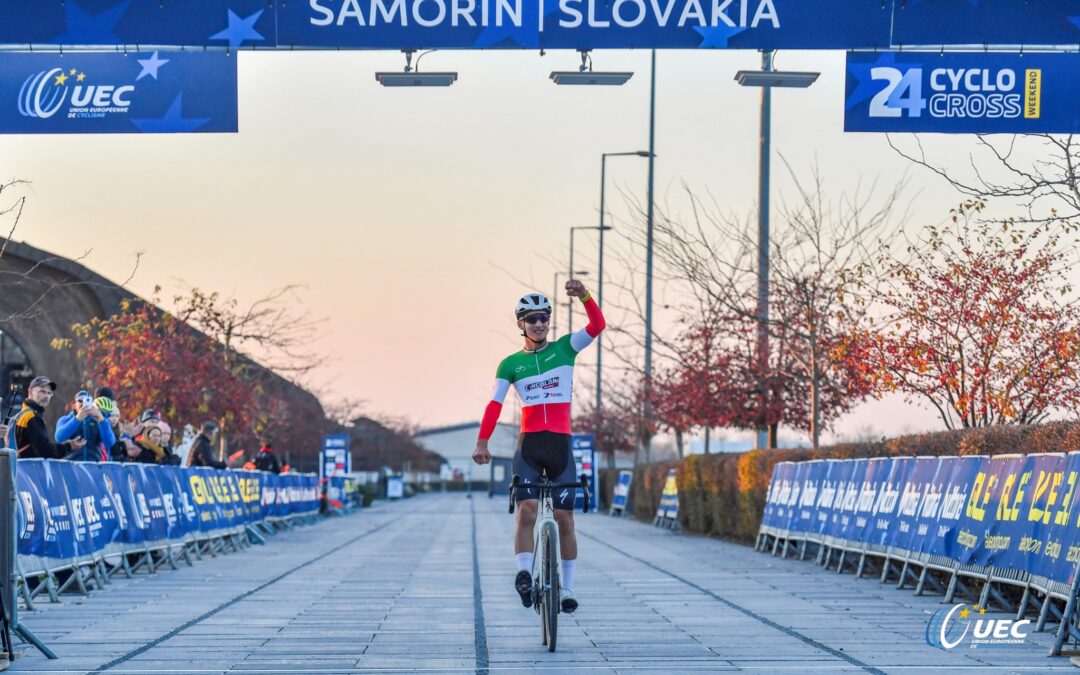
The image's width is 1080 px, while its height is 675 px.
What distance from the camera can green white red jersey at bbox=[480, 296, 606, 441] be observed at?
1048cm

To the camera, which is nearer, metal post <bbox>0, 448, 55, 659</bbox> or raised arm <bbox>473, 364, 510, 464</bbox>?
metal post <bbox>0, 448, 55, 659</bbox>

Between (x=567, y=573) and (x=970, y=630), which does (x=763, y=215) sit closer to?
(x=970, y=630)

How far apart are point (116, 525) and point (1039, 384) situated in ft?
35.0

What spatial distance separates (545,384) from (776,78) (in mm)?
5097

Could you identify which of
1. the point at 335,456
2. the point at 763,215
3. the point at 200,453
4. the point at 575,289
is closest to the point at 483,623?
the point at 575,289

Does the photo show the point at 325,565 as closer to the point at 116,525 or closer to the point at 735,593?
the point at 116,525

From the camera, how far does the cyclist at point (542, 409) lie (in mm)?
10453

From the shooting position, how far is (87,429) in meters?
17.0

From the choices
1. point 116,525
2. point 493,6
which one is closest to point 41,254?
point 116,525

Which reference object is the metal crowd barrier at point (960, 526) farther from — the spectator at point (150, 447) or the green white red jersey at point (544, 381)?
the spectator at point (150, 447)

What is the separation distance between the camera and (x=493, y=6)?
1383cm

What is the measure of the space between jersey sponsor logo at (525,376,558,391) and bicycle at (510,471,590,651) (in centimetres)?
54

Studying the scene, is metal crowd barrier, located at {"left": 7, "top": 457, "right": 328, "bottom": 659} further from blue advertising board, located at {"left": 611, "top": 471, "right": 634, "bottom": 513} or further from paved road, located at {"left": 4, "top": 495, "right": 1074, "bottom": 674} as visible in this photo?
blue advertising board, located at {"left": 611, "top": 471, "right": 634, "bottom": 513}

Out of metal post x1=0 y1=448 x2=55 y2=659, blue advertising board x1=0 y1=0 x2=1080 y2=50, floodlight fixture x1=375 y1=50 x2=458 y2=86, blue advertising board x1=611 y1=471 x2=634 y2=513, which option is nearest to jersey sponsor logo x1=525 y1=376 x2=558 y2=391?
metal post x1=0 y1=448 x2=55 y2=659
